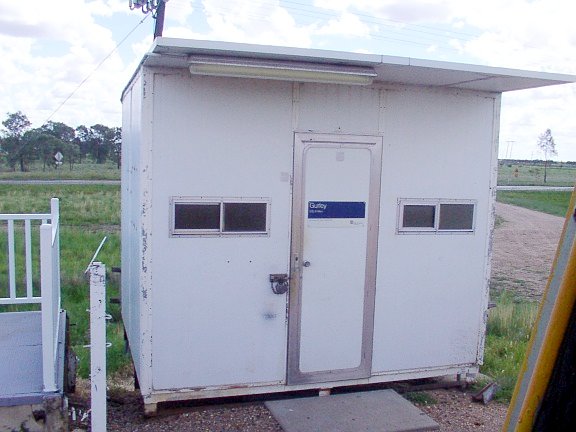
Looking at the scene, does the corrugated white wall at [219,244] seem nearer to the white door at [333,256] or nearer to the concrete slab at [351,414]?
the white door at [333,256]

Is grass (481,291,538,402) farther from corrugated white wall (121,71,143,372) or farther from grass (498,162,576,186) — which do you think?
grass (498,162,576,186)

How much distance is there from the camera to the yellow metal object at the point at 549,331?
4.17 ft

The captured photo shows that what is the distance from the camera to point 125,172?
7125 millimetres

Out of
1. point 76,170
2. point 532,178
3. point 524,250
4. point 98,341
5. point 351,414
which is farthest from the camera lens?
point 532,178

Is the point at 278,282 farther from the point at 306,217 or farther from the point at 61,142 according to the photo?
the point at 61,142

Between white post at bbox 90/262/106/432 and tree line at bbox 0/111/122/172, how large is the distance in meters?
48.0

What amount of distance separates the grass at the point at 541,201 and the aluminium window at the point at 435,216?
30.1m

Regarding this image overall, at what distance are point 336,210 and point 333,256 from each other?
41 cm

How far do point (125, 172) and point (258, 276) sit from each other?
2.44 metres

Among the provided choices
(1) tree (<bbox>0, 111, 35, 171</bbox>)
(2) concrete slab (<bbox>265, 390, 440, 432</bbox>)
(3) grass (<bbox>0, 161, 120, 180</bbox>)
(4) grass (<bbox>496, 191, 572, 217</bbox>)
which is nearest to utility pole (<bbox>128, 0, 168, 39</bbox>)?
(2) concrete slab (<bbox>265, 390, 440, 432</bbox>)

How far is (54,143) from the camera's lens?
56.6m

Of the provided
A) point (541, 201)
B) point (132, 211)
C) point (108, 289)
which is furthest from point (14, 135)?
point (132, 211)

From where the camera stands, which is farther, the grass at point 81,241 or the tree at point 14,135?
the tree at point 14,135

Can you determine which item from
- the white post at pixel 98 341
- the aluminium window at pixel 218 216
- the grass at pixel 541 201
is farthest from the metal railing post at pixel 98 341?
the grass at pixel 541 201
